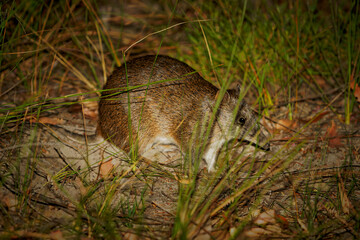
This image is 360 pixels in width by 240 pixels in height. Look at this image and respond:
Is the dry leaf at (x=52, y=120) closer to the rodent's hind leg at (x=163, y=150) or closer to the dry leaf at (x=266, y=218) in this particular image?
the rodent's hind leg at (x=163, y=150)

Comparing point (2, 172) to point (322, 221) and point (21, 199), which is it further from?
point (322, 221)

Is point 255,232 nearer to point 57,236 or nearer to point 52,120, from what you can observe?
point 57,236

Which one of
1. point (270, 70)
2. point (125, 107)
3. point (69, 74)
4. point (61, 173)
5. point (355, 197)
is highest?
point (270, 70)

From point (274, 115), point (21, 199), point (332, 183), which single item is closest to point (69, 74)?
point (21, 199)

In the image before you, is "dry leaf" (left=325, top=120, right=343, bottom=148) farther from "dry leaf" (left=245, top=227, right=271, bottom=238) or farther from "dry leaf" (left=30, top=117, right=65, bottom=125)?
"dry leaf" (left=30, top=117, right=65, bottom=125)

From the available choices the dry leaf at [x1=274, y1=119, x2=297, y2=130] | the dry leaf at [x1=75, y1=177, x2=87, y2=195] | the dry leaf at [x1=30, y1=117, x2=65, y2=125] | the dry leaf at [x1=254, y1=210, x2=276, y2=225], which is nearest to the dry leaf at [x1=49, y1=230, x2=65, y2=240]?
the dry leaf at [x1=75, y1=177, x2=87, y2=195]

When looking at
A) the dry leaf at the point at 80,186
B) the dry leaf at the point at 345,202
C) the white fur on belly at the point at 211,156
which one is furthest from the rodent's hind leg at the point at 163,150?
the dry leaf at the point at 345,202

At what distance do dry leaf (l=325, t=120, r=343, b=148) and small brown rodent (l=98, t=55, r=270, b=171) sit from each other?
795 millimetres

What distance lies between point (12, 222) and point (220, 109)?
219cm

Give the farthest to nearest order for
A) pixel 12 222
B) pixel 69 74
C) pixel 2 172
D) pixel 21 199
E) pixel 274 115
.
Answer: pixel 69 74 < pixel 274 115 < pixel 2 172 < pixel 21 199 < pixel 12 222

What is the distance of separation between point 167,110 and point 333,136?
1.95m

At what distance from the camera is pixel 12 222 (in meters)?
2.19

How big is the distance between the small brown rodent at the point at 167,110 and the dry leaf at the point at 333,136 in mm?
795

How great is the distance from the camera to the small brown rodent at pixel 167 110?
3.27 meters
